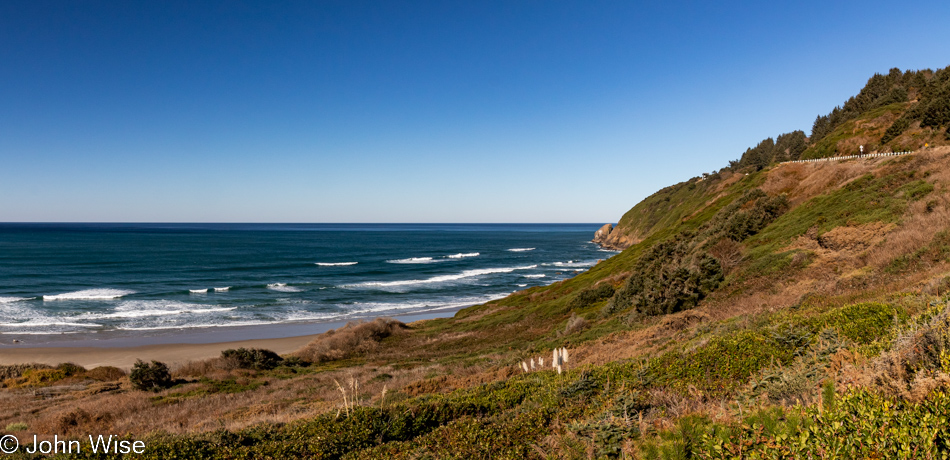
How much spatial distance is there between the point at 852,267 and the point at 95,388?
3337 cm

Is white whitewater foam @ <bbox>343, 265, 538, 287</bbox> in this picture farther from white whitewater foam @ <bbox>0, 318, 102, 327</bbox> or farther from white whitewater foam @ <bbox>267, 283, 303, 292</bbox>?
white whitewater foam @ <bbox>0, 318, 102, 327</bbox>

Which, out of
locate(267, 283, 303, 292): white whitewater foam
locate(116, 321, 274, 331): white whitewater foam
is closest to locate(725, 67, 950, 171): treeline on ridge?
locate(116, 321, 274, 331): white whitewater foam

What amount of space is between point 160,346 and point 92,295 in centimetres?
3003

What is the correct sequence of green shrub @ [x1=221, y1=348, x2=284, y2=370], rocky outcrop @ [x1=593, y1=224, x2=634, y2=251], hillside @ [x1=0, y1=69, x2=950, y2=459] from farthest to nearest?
rocky outcrop @ [x1=593, y1=224, x2=634, y2=251]
green shrub @ [x1=221, y1=348, x2=284, y2=370]
hillside @ [x1=0, y1=69, x2=950, y2=459]

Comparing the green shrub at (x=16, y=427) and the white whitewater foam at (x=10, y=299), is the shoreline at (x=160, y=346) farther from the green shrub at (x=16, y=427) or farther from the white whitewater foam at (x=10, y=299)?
the white whitewater foam at (x=10, y=299)

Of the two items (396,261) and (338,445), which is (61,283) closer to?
(396,261)

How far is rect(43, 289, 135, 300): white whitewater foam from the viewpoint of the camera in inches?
2117

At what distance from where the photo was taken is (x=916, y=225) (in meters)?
18.3

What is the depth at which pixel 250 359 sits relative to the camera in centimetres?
2494

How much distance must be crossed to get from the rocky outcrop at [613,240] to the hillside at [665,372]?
82.9 m

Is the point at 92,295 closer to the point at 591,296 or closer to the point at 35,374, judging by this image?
the point at 35,374

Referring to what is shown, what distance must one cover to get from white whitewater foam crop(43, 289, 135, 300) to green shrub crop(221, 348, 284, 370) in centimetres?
4309

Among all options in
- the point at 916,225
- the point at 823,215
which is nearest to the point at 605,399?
the point at 916,225

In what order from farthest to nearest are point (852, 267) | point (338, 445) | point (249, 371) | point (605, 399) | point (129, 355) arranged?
→ point (129, 355) < point (249, 371) < point (852, 267) < point (605, 399) < point (338, 445)
